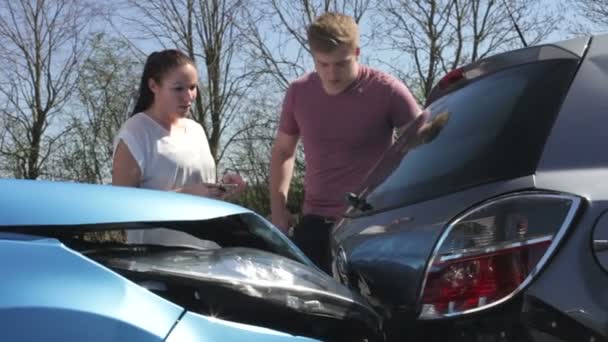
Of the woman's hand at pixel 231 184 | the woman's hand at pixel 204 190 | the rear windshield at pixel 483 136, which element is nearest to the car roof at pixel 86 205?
the rear windshield at pixel 483 136

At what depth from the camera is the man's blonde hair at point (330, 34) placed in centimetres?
324

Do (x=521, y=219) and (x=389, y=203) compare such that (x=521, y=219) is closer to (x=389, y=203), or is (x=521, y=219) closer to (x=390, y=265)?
(x=390, y=265)

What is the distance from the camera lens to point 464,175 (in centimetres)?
167

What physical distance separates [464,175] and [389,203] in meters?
0.32

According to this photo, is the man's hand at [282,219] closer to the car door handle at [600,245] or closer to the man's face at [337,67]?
the man's face at [337,67]

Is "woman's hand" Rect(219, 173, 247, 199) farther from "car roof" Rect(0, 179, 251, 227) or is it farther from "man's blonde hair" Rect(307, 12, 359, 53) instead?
"car roof" Rect(0, 179, 251, 227)

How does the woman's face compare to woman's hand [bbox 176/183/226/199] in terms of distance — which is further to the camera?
the woman's face

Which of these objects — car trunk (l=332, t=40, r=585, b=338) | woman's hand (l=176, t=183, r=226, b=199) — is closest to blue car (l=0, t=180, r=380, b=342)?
car trunk (l=332, t=40, r=585, b=338)

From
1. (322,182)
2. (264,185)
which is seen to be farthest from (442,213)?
(264,185)

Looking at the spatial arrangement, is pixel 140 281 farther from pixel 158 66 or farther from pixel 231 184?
pixel 158 66

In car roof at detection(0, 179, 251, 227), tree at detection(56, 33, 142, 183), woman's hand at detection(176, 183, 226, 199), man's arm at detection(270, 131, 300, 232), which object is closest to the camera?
car roof at detection(0, 179, 251, 227)

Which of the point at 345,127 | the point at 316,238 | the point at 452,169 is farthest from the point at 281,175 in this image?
the point at 452,169

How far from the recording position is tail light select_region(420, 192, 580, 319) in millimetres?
1435

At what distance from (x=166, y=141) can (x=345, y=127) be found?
0.79 m
